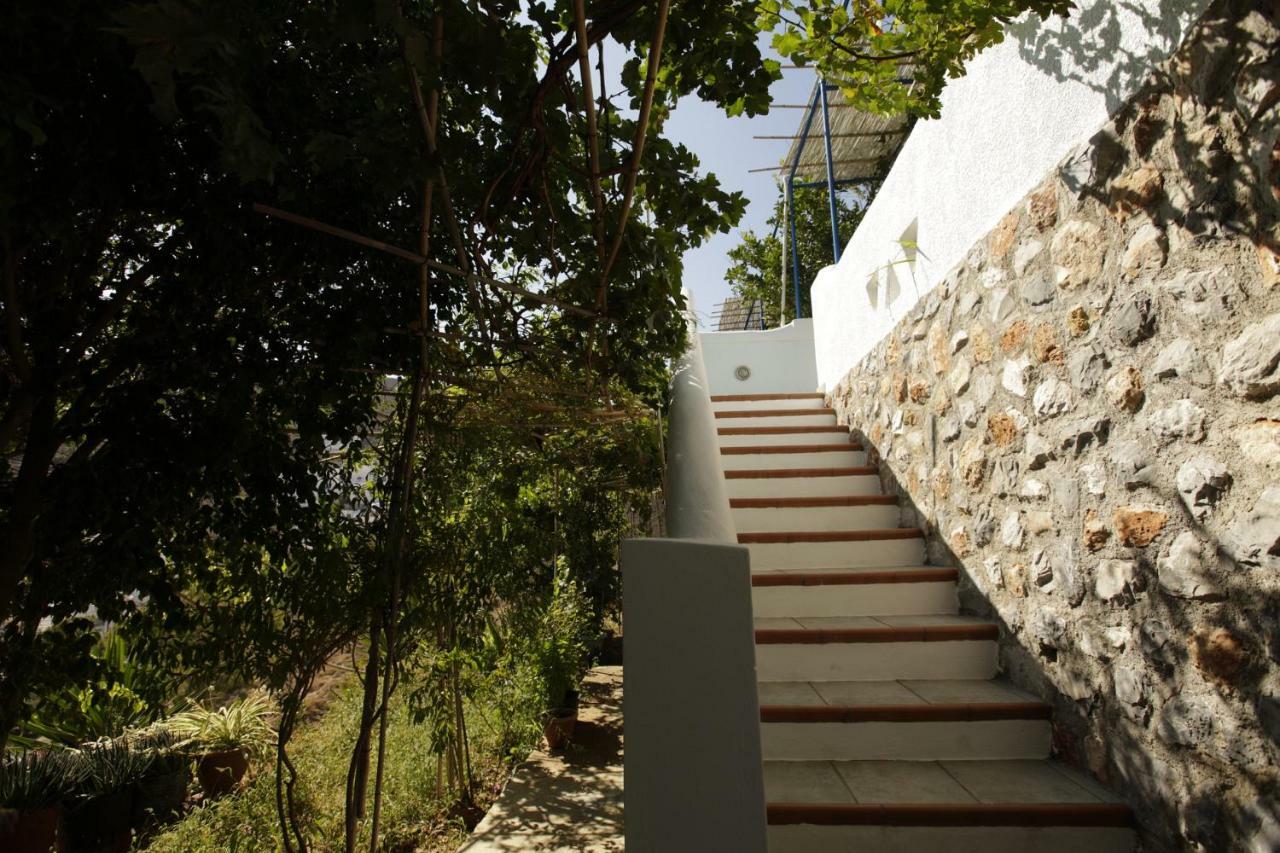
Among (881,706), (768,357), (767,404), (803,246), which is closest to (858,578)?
(881,706)

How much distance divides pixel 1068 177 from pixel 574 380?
167 centimetres

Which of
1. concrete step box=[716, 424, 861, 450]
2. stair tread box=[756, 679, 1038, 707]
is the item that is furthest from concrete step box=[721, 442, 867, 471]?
stair tread box=[756, 679, 1038, 707]

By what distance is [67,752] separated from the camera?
352 centimetres

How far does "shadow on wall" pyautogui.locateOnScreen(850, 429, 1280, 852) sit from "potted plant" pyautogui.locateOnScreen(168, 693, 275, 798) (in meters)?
3.78

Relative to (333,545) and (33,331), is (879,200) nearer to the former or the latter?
(333,545)

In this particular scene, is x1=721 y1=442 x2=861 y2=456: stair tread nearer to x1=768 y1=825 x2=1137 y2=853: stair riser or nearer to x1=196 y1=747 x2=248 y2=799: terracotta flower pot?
x1=768 y1=825 x2=1137 y2=853: stair riser

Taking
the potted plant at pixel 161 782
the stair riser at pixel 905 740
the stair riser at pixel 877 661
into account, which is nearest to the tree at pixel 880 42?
the stair riser at pixel 877 661

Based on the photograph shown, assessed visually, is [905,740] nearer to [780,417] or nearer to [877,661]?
[877,661]

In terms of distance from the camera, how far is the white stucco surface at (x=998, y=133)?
72.4 inches

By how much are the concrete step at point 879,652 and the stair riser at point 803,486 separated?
106 cm

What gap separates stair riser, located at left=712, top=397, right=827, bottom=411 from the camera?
4.82 meters

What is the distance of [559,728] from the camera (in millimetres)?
3895

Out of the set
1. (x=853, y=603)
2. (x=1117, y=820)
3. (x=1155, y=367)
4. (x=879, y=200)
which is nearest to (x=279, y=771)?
(x=853, y=603)

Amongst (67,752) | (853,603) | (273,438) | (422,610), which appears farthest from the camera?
(67,752)
